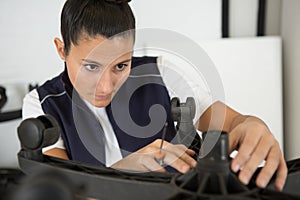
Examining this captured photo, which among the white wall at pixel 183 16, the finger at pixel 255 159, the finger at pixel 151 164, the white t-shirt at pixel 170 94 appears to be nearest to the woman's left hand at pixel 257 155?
the finger at pixel 255 159

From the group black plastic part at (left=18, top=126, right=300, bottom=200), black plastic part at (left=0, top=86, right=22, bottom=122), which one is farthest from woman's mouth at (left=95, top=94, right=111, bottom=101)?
black plastic part at (left=0, top=86, right=22, bottom=122)

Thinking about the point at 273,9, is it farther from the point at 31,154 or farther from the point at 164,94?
the point at 31,154

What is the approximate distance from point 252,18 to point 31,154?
5.07 feet

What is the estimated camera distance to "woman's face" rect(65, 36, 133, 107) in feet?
3.06

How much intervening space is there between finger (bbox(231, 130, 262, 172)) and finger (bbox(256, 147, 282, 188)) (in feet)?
0.08

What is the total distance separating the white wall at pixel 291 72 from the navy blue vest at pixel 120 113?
2.50 feet

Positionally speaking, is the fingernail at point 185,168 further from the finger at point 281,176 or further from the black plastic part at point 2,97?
the black plastic part at point 2,97

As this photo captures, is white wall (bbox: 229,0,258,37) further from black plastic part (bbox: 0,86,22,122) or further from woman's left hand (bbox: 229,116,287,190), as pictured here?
woman's left hand (bbox: 229,116,287,190)

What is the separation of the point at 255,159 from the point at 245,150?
0.02m

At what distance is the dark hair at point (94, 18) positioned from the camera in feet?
3.06

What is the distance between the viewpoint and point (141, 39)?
5.72 ft

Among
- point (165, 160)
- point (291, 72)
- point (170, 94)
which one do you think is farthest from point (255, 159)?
point (291, 72)

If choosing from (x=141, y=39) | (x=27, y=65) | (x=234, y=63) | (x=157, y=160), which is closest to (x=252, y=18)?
(x=234, y=63)

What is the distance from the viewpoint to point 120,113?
1172mm
